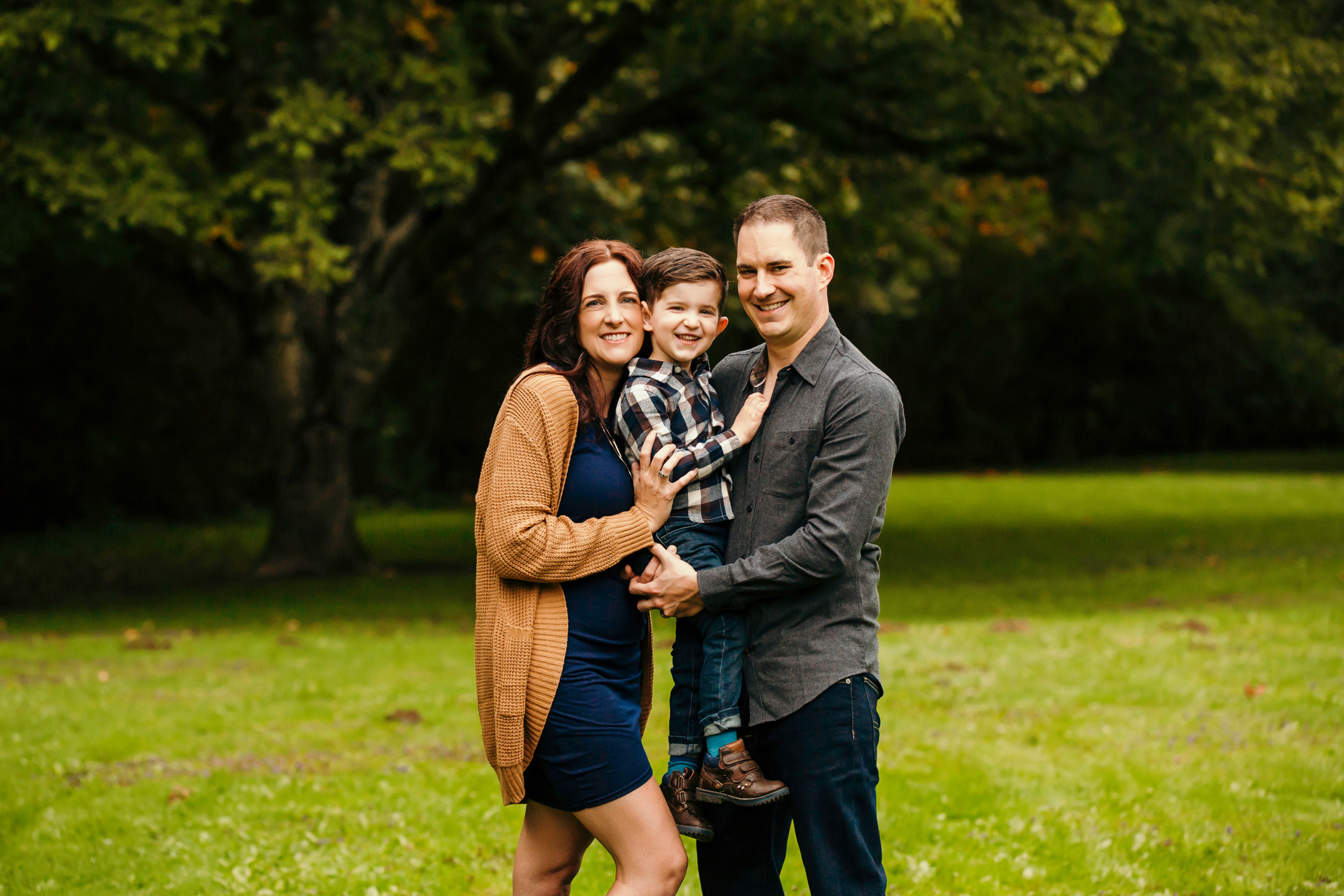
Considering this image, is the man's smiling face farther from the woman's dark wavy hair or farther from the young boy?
the woman's dark wavy hair

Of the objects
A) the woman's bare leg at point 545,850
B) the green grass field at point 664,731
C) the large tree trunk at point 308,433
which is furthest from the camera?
the large tree trunk at point 308,433

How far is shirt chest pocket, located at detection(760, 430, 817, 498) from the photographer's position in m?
3.33

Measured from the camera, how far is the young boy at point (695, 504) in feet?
10.9

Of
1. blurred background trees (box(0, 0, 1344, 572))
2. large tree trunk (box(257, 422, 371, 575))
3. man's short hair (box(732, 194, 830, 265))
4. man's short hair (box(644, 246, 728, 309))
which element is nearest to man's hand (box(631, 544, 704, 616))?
man's short hair (box(644, 246, 728, 309))

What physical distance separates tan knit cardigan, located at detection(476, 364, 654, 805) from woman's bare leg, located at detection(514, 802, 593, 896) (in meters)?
0.23

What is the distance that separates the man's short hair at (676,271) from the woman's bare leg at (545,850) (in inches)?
56.8

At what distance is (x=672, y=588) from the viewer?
327cm

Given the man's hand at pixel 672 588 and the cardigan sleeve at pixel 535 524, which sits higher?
the cardigan sleeve at pixel 535 524

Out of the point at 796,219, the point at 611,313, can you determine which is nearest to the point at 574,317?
the point at 611,313

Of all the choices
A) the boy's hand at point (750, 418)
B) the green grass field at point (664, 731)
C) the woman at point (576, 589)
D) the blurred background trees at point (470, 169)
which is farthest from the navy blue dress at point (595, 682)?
the blurred background trees at point (470, 169)

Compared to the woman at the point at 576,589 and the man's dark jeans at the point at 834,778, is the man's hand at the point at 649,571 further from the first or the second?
the man's dark jeans at the point at 834,778

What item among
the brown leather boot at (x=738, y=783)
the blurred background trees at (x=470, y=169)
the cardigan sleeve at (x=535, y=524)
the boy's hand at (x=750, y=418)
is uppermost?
the blurred background trees at (x=470, y=169)

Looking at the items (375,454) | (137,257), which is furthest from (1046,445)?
(137,257)

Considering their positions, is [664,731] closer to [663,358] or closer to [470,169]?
[663,358]
